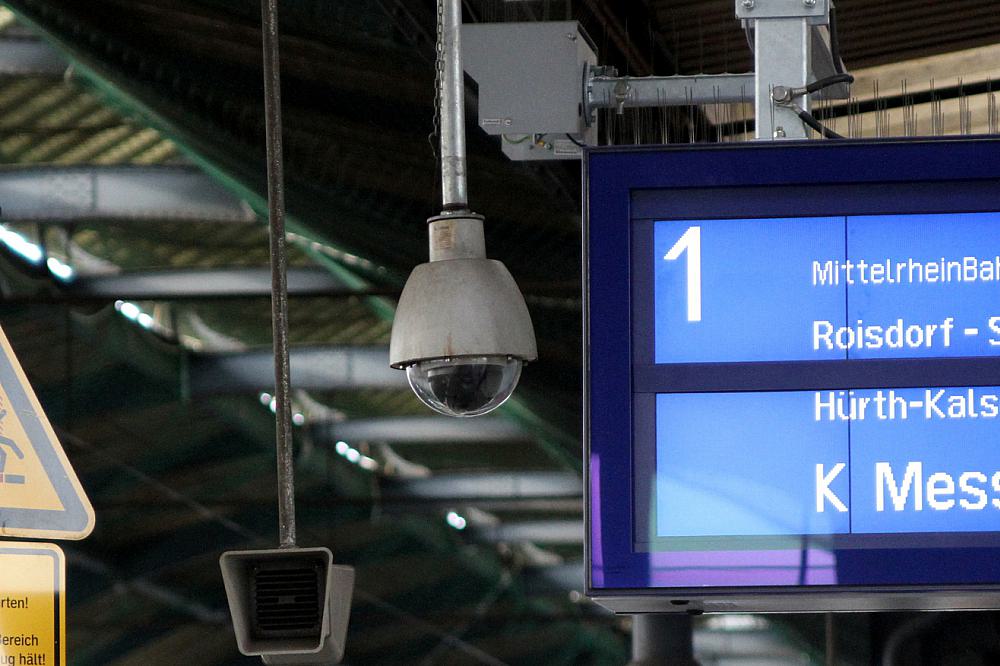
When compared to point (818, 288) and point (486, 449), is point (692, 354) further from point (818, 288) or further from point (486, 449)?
point (486, 449)

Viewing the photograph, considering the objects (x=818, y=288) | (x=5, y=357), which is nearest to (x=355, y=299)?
(x=5, y=357)

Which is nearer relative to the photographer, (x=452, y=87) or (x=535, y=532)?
(x=452, y=87)

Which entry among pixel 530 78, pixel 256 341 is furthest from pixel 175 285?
pixel 530 78

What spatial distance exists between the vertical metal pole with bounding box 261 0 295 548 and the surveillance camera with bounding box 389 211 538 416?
467mm

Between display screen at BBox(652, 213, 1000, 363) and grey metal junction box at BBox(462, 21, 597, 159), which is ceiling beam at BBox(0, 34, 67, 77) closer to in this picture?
grey metal junction box at BBox(462, 21, 597, 159)

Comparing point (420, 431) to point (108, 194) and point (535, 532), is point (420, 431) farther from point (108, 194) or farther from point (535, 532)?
point (108, 194)

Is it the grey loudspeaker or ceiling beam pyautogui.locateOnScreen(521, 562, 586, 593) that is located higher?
ceiling beam pyautogui.locateOnScreen(521, 562, 586, 593)

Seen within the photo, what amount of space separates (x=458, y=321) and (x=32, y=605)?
2.67ft

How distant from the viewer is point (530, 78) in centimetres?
351

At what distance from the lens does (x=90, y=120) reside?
25.9 ft

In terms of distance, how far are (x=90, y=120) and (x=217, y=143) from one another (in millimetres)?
549

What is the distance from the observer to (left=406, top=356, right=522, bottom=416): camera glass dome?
3.06 meters

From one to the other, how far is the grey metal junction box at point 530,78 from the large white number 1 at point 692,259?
2.30 ft

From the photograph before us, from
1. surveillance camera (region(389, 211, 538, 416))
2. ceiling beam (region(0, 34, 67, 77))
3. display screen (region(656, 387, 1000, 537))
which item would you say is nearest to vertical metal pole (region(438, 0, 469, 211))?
surveillance camera (region(389, 211, 538, 416))
